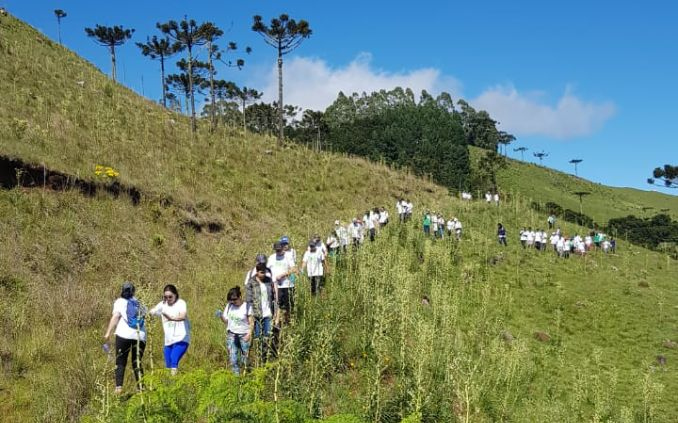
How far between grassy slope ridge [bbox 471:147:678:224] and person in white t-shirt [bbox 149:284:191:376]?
2179 inches

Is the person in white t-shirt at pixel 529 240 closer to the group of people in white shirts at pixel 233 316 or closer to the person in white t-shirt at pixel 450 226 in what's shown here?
the person in white t-shirt at pixel 450 226

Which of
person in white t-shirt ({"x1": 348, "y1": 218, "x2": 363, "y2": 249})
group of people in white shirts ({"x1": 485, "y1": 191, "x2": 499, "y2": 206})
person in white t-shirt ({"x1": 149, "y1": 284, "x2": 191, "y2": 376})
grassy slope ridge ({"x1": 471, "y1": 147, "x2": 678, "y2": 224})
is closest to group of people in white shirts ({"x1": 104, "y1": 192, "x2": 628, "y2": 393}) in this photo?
person in white t-shirt ({"x1": 149, "y1": 284, "x2": 191, "y2": 376})

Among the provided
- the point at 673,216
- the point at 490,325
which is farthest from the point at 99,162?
the point at 673,216

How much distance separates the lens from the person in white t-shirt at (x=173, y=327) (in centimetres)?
595

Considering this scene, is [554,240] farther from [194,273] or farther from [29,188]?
[29,188]

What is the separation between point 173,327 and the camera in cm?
595

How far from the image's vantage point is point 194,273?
37.1 ft

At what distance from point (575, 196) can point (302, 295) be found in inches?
2734

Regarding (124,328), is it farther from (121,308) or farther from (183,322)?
(183,322)

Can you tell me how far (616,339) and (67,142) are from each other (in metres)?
16.3

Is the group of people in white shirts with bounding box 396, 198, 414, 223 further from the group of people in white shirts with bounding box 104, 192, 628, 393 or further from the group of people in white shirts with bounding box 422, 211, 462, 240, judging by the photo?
the group of people in white shirts with bounding box 104, 192, 628, 393

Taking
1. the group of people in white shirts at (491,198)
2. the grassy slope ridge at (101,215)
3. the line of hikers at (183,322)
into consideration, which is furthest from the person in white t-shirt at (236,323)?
the group of people in white shirts at (491,198)

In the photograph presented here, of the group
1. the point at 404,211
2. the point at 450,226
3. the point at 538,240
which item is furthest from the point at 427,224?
the point at 538,240

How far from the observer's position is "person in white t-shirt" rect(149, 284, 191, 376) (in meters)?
5.95
